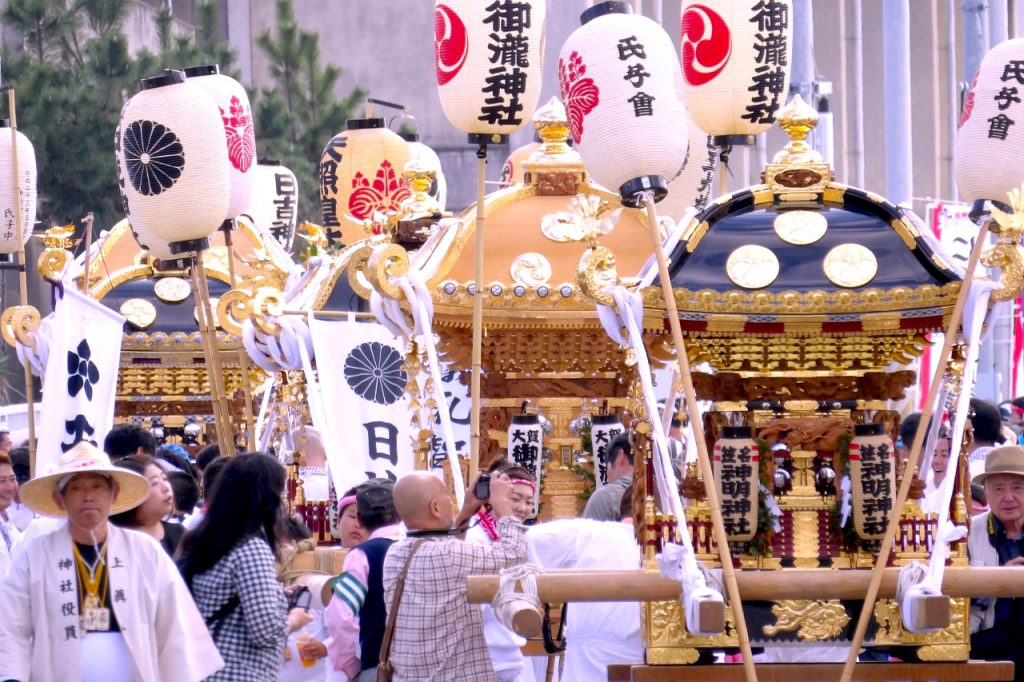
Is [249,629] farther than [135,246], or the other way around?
[135,246]

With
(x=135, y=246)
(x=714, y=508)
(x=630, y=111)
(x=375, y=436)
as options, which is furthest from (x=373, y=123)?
(x=714, y=508)

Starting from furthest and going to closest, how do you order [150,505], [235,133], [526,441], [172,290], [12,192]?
[172,290] < [12,192] < [235,133] < [526,441] < [150,505]

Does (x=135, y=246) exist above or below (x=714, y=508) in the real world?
above

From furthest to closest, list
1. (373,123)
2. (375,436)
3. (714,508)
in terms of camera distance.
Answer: (373,123) < (375,436) < (714,508)

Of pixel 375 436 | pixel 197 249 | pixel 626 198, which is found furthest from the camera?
pixel 375 436

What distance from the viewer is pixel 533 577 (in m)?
6.38

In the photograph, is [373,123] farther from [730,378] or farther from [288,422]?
[730,378]

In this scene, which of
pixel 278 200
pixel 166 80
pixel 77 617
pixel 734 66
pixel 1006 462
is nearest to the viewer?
pixel 77 617

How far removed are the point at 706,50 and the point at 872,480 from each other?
223 cm

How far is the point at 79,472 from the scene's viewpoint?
5840mm

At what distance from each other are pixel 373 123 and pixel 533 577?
7.94 metres

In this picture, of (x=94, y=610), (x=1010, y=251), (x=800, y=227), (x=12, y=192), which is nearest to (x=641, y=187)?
(x=800, y=227)

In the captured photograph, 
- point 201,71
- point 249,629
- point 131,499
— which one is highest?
point 201,71

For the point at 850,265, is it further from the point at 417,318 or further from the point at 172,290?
the point at 172,290
